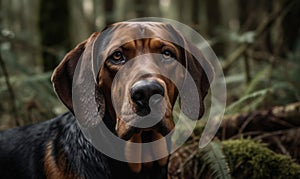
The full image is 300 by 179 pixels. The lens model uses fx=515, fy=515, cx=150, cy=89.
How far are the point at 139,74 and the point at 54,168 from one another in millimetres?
1125

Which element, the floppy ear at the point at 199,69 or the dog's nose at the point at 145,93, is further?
the floppy ear at the point at 199,69

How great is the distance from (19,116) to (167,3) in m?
13.6

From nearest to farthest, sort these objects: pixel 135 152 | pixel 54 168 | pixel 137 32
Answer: pixel 137 32, pixel 135 152, pixel 54 168

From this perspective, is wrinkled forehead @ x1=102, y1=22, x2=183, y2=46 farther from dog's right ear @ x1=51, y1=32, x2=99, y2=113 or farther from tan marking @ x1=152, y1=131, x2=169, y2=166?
tan marking @ x1=152, y1=131, x2=169, y2=166

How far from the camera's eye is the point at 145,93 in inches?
126

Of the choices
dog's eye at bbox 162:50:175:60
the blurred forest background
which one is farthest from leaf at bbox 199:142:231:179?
dog's eye at bbox 162:50:175:60

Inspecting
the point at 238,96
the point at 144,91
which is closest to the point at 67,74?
the point at 144,91

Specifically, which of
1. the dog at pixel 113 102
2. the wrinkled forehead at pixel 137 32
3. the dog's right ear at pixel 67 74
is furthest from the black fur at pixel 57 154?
the wrinkled forehead at pixel 137 32

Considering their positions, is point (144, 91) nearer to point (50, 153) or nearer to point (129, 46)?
point (129, 46)

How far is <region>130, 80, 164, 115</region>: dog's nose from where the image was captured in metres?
3.22

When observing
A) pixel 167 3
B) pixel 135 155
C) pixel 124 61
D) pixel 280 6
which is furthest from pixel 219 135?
pixel 167 3

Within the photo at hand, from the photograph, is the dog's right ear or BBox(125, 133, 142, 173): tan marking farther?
the dog's right ear

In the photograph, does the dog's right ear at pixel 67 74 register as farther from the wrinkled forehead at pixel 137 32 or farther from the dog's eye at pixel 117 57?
the dog's eye at pixel 117 57

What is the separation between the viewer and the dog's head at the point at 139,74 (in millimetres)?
3320
